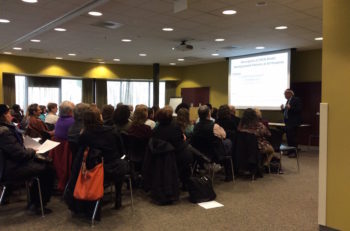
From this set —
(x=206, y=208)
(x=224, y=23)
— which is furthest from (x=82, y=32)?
(x=206, y=208)

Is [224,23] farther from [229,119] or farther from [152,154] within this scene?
[152,154]

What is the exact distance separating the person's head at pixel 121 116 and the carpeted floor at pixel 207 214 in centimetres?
102

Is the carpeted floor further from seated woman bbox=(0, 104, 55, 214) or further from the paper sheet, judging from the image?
seated woman bbox=(0, 104, 55, 214)

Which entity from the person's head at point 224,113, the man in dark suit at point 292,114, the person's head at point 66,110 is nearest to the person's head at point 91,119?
the person's head at point 66,110

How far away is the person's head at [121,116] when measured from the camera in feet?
14.6

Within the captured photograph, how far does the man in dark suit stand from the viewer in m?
7.74

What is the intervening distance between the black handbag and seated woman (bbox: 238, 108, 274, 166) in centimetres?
134

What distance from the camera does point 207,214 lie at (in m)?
3.68

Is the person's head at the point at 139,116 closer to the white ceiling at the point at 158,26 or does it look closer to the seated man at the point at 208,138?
the seated man at the point at 208,138

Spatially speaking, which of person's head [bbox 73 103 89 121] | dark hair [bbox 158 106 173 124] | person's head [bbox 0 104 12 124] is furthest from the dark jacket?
person's head [bbox 0 104 12 124]

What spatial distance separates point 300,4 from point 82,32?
4.52 meters

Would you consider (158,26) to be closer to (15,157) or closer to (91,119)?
(91,119)

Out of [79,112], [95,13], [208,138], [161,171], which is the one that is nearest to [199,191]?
[161,171]

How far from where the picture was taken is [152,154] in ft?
12.9
